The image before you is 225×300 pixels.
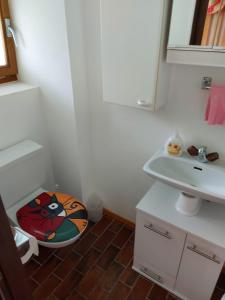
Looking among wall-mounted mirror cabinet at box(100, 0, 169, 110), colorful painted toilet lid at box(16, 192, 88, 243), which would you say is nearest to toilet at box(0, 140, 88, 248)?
colorful painted toilet lid at box(16, 192, 88, 243)

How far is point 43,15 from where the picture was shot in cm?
148

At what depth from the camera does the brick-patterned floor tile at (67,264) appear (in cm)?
171

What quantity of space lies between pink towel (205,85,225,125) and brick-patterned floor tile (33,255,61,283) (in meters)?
1.44

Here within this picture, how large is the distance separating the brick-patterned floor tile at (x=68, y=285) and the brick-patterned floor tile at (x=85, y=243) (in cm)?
17

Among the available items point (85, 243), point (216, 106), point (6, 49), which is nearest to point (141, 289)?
point (85, 243)

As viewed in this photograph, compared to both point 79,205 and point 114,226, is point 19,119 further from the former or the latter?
point 114,226

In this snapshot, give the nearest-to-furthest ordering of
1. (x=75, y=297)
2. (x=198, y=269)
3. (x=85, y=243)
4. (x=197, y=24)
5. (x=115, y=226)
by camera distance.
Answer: (x=197, y=24) → (x=198, y=269) → (x=75, y=297) → (x=85, y=243) → (x=115, y=226)

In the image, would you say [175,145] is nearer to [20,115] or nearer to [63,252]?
[20,115]

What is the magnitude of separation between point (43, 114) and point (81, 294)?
1294mm

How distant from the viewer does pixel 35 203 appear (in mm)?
1670

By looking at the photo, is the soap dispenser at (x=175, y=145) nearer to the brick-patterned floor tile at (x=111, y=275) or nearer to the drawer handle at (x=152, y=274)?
the drawer handle at (x=152, y=274)

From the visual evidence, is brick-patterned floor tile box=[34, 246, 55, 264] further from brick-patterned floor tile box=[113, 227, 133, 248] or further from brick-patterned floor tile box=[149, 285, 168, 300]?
brick-patterned floor tile box=[149, 285, 168, 300]

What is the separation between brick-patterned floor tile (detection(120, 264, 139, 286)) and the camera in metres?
1.66

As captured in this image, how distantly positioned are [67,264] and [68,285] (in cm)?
16
